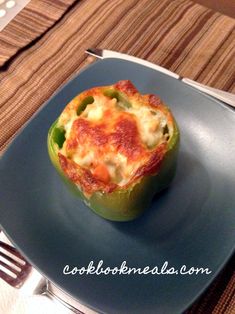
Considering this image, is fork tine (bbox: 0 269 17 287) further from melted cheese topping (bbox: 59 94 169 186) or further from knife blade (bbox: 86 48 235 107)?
knife blade (bbox: 86 48 235 107)

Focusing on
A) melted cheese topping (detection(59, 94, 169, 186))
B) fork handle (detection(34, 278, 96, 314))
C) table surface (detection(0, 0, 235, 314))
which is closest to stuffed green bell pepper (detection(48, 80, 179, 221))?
melted cheese topping (detection(59, 94, 169, 186))

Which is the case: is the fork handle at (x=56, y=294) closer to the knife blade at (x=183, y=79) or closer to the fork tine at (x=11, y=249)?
the fork tine at (x=11, y=249)

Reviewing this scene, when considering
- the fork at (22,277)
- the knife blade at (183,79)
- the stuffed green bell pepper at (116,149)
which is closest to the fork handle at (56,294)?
the fork at (22,277)

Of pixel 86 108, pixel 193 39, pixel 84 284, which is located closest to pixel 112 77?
pixel 86 108

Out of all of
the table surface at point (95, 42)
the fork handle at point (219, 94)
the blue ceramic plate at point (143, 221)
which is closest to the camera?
the blue ceramic plate at point (143, 221)

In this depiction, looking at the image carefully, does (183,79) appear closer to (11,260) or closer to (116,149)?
(116,149)

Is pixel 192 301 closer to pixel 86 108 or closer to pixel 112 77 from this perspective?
pixel 86 108

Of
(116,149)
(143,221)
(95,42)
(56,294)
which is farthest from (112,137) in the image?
(95,42)
